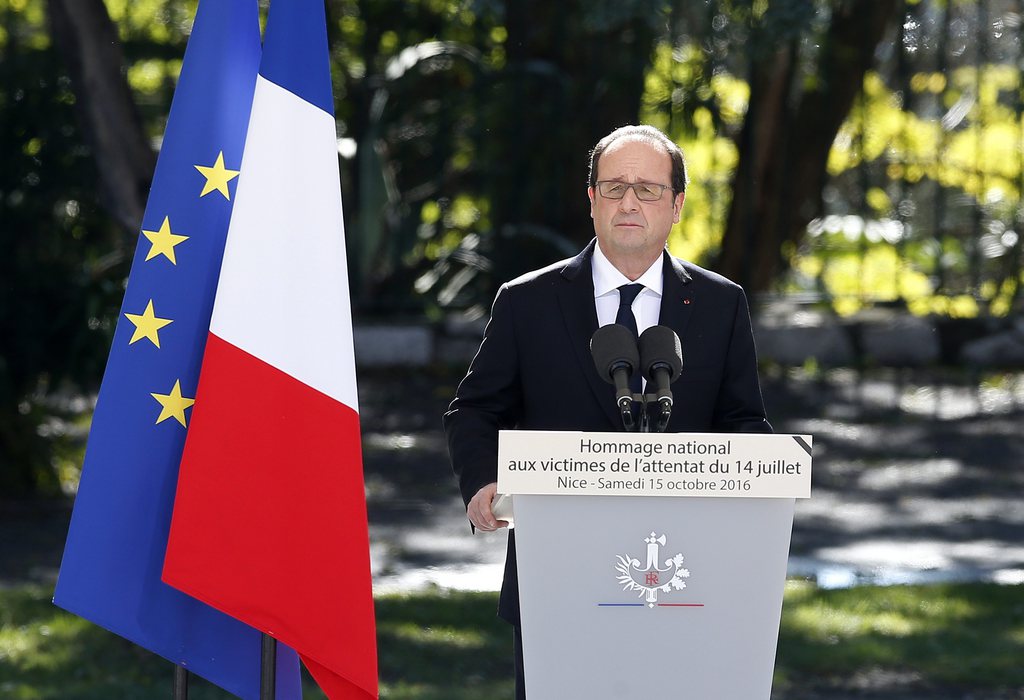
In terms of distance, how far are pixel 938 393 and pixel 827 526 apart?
4.35m

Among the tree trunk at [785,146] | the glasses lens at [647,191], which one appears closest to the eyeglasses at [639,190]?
the glasses lens at [647,191]

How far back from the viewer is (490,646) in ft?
21.3

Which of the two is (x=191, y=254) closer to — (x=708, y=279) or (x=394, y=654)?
(x=708, y=279)

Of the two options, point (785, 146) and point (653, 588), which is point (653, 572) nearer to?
point (653, 588)

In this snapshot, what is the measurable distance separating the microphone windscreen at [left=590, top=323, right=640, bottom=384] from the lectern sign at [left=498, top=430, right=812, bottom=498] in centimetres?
18

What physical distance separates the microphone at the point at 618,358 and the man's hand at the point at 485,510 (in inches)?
16.8

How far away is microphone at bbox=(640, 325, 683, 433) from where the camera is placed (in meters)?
3.13

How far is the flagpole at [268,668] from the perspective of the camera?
397cm

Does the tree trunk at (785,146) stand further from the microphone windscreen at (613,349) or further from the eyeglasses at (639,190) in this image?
the microphone windscreen at (613,349)

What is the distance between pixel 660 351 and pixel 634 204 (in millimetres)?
467

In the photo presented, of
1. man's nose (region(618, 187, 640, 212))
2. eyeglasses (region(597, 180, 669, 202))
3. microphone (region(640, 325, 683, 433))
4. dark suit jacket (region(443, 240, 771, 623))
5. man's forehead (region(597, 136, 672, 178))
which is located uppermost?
man's forehead (region(597, 136, 672, 178))

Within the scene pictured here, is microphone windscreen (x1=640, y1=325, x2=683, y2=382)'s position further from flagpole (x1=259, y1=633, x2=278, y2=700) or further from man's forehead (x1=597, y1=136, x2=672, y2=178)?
flagpole (x1=259, y1=633, x2=278, y2=700)

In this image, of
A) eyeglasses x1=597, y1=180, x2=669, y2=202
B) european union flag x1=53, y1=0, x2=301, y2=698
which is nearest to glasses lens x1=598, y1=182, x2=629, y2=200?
eyeglasses x1=597, y1=180, x2=669, y2=202

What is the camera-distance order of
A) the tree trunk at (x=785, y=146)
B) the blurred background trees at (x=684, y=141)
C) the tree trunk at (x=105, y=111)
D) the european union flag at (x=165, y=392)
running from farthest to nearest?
the tree trunk at (x=785, y=146) < the blurred background trees at (x=684, y=141) < the tree trunk at (x=105, y=111) < the european union flag at (x=165, y=392)
